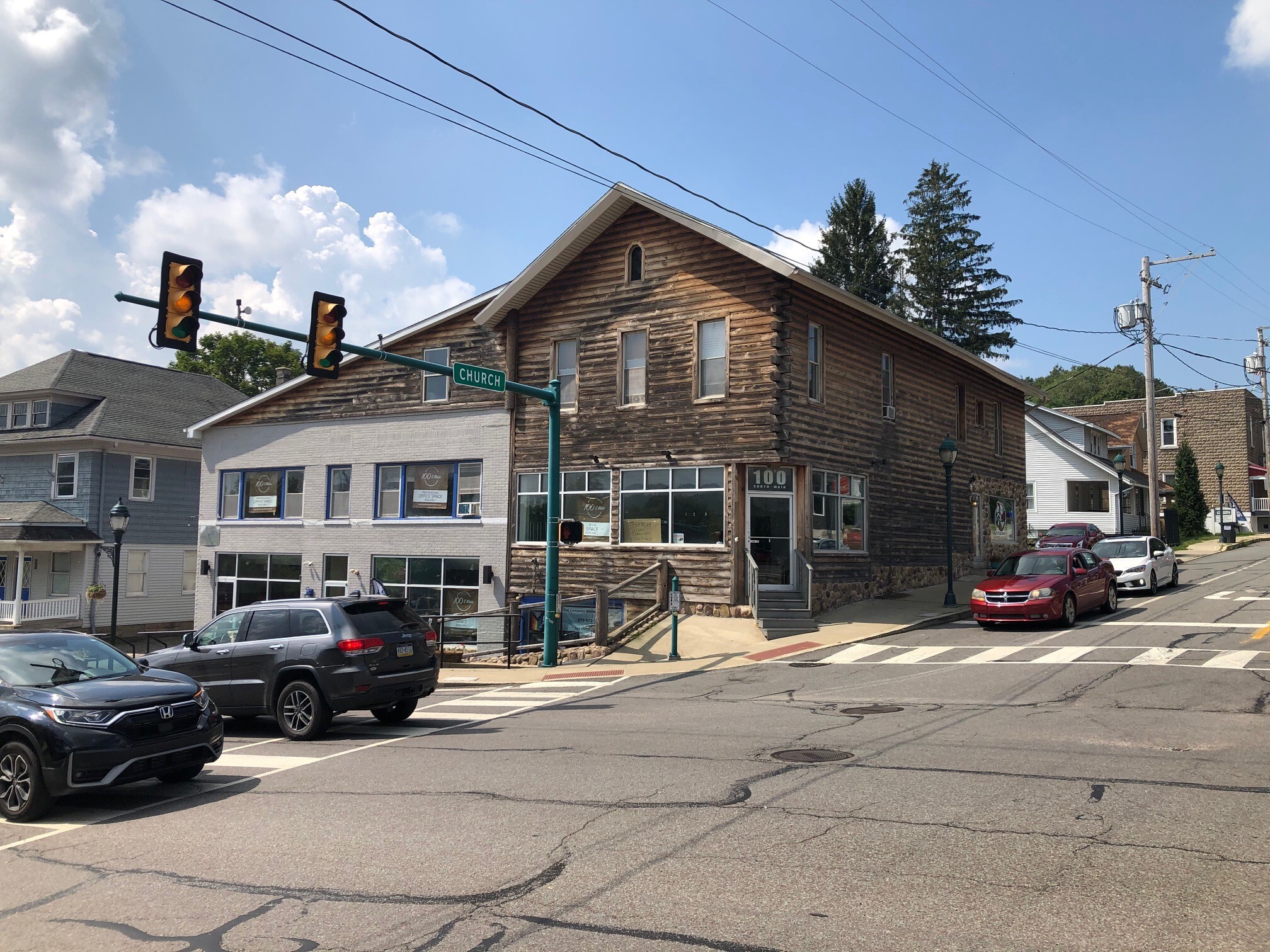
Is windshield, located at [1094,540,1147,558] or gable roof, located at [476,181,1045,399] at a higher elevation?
gable roof, located at [476,181,1045,399]

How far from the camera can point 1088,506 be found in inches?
1982

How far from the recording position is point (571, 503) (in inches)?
1000

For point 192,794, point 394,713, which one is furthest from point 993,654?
point 192,794

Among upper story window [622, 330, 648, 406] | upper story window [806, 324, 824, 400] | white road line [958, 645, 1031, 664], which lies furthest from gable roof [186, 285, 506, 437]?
white road line [958, 645, 1031, 664]

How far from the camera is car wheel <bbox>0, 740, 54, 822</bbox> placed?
8539 millimetres

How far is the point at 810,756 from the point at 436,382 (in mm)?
21050

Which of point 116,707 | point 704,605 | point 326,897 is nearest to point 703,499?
point 704,605

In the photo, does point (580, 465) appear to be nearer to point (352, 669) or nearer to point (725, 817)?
point (352, 669)

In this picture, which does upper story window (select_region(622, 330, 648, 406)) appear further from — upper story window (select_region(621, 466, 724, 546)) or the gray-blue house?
the gray-blue house

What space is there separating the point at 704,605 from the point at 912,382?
10.2 metres

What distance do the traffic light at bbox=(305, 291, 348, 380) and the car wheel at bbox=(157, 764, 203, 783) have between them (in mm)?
6707

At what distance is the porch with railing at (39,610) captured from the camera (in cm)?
3397

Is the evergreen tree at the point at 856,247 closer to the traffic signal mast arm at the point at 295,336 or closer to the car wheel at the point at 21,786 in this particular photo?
the traffic signal mast arm at the point at 295,336

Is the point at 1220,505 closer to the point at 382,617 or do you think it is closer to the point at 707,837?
the point at 382,617
